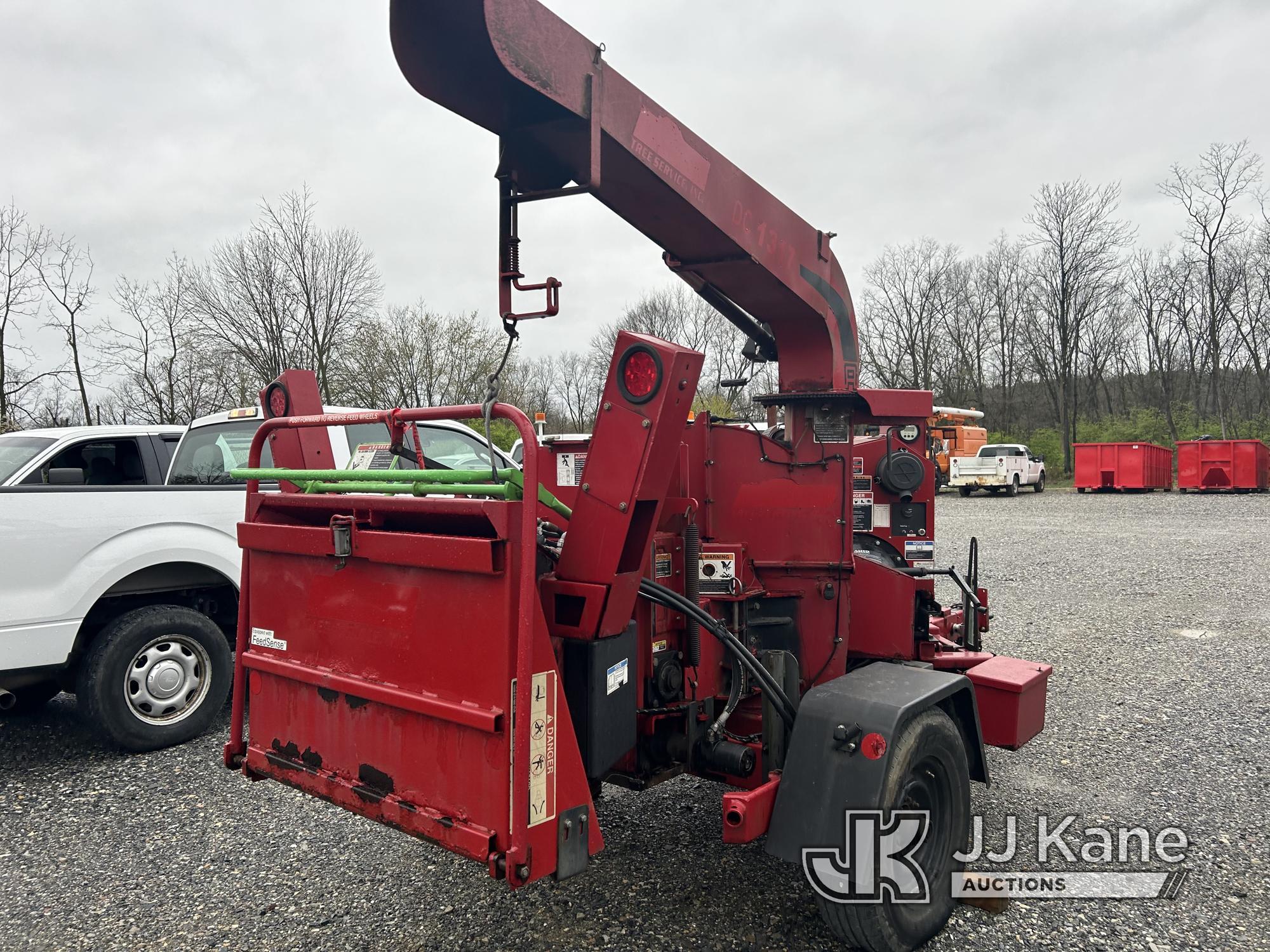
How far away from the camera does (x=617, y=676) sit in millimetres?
2734

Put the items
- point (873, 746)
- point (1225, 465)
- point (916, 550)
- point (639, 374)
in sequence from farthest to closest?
point (1225, 465)
point (916, 550)
point (873, 746)
point (639, 374)

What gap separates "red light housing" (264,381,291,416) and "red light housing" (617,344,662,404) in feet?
5.55

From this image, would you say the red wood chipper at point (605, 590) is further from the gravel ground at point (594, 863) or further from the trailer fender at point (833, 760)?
the gravel ground at point (594, 863)

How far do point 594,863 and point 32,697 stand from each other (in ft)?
14.9

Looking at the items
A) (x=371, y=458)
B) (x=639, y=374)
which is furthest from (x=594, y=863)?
(x=639, y=374)

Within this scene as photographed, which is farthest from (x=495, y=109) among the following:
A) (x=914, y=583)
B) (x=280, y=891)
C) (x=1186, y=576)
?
(x=1186, y=576)

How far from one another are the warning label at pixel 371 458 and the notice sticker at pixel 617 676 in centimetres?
127

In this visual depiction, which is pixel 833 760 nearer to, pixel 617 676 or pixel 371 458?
pixel 617 676

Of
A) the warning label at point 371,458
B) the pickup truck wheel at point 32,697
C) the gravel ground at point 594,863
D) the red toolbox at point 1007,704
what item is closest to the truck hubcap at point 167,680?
the gravel ground at point 594,863

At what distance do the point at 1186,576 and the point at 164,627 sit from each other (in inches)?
492

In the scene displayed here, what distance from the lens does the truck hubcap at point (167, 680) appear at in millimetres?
5203

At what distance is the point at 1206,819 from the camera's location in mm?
4215

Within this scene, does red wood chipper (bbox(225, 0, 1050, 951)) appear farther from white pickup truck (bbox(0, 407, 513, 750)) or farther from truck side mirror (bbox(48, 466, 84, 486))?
truck side mirror (bbox(48, 466, 84, 486))

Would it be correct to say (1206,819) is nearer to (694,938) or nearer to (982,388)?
(694,938)
